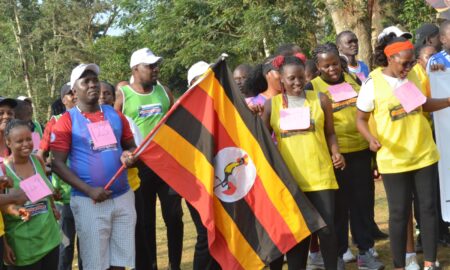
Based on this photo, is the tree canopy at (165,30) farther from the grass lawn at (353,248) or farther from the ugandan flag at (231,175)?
the ugandan flag at (231,175)

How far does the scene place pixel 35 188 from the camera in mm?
4977

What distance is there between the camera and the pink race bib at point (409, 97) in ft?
18.3

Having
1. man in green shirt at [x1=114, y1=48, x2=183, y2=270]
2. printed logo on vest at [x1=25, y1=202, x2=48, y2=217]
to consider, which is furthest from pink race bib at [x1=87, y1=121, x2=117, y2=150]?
man in green shirt at [x1=114, y1=48, x2=183, y2=270]

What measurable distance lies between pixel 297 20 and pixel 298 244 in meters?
17.2

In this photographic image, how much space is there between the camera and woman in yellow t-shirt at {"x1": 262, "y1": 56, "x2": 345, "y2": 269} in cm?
540

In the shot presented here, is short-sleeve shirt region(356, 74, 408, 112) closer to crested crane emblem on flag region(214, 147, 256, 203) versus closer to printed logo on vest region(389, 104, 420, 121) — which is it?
printed logo on vest region(389, 104, 420, 121)

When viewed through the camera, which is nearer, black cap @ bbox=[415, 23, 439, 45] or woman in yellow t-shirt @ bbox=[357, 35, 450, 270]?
woman in yellow t-shirt @ bbox=[357, 35, 450, 270]

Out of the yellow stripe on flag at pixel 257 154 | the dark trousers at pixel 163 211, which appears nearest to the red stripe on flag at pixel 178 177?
the yellow stripe on flag at pixel 257 154

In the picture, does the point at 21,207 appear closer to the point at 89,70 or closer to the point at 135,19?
the point at 89,70

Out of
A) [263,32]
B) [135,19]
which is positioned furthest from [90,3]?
[263,32]

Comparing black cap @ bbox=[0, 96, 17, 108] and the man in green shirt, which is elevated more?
black cap @ bbox=[0, 96, 17, 108]

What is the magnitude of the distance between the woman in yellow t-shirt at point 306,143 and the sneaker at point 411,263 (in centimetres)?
95

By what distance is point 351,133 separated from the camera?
632cm

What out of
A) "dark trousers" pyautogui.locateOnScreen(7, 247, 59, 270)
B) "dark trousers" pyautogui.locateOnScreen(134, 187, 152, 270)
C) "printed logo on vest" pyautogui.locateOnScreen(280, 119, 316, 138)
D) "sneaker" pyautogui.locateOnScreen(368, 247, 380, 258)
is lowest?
"sneaker" pyautogui.locateOnScreen(368, 247, 380, 258)
